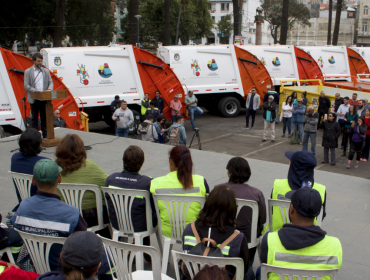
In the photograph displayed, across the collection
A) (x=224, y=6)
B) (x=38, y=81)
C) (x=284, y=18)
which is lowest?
(x=38, y=81)

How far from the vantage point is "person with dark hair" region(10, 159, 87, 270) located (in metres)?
2.68

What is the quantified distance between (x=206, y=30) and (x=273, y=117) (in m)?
41.6

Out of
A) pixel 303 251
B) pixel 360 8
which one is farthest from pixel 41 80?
pixel 360 8

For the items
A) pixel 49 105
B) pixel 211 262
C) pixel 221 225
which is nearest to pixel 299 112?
pixel 49 105

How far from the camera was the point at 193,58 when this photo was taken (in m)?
15.9

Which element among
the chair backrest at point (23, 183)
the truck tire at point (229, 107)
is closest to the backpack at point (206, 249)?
the chair backrest at point (23, 183)

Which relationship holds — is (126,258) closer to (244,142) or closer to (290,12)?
(244,142)

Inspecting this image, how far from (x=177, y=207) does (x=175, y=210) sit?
0.12ft

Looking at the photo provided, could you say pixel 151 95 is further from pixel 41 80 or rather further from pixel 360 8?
pixel 360 8

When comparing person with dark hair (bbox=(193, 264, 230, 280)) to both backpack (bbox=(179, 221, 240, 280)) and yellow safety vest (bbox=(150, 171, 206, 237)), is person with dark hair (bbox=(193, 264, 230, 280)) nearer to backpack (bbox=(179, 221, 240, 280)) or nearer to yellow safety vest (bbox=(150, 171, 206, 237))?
backpack (bbox=(179, 221, 240, 280))

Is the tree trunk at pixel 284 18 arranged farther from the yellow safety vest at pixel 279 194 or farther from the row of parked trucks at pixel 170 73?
the yellow safety vest at pixel 279 194

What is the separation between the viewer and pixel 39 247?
8.65 ft

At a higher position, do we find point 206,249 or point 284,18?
point 284,18

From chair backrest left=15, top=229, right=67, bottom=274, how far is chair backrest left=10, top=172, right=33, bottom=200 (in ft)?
3.65
